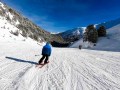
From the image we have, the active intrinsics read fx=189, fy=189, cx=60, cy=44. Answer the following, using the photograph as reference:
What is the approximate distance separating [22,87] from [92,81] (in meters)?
3.34

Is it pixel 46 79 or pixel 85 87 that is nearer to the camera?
pixel 85 87

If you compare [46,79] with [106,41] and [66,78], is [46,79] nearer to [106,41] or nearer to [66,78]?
[66,78]

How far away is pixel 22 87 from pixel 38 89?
0.61 meters

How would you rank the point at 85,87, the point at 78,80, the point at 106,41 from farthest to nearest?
the point at 106,41, the point at 78,80, the point at 85,87

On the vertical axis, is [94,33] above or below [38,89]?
above

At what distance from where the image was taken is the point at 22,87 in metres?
7.11

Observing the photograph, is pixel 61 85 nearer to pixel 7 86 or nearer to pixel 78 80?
pixel 78 80

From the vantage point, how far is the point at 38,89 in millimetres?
7074

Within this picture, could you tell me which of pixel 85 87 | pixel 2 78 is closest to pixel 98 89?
pixel 85 87

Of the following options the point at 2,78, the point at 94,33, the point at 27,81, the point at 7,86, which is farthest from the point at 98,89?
the point at 94,33

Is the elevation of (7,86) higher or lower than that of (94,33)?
lower

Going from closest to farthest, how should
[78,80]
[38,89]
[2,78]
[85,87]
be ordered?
[38,89] < [85,87] < [2,78] < [78,80]

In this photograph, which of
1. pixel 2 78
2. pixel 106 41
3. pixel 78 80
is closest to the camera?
pixel 2 78

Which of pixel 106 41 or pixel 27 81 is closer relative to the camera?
pixel 27 81
